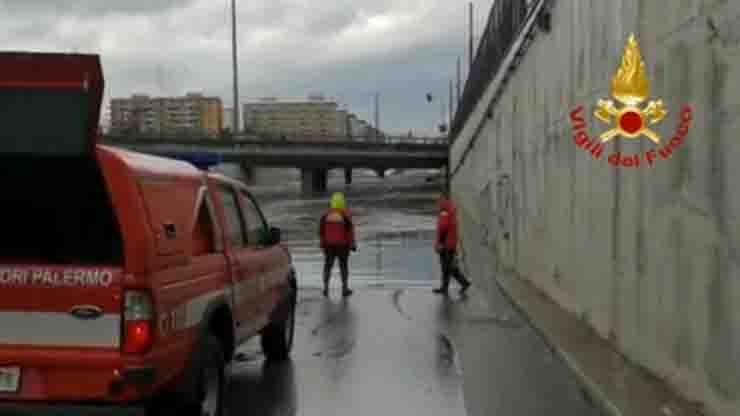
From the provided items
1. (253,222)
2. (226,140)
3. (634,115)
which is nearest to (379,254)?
(253,222)

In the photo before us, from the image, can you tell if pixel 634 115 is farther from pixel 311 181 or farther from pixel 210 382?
pixel 311 181

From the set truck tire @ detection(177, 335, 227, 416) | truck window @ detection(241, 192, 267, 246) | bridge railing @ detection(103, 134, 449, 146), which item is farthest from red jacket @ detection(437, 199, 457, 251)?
bridge railing @ detection(103, 134, 449, 146)

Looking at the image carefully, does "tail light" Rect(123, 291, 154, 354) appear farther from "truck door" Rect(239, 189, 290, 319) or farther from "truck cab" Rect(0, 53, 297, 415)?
"truck door" Rect(239, 189, 290, 319)

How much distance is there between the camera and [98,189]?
558cm

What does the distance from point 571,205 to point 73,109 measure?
7627 mm

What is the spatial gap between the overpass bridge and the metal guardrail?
44.8m

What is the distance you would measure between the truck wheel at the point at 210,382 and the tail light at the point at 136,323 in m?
0.80

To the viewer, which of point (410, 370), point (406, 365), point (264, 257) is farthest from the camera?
point (406, 365)

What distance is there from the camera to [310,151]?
84.5 meters

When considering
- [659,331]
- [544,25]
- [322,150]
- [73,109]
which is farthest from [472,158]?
[322,150]

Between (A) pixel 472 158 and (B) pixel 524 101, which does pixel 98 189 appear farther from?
(A) pixel 472 158

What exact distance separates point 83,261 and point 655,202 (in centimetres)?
464

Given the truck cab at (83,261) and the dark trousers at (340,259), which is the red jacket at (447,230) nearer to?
the dark trousers at (340,259)

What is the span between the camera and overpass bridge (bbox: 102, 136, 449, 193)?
77.6m
